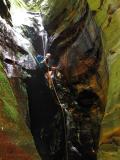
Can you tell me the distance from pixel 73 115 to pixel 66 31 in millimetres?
1371

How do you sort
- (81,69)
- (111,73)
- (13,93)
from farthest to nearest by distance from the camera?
(81,69) < (111,73) < (13,93)

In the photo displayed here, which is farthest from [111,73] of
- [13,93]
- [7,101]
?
[7,101]

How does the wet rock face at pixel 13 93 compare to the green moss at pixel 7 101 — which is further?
the green moss at pixel 7 101

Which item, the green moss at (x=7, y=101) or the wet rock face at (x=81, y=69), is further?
the wet rock face at (x=81, y=69)

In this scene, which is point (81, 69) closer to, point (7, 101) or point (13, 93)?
point (13, 93)

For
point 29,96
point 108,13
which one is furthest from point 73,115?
point 108,13

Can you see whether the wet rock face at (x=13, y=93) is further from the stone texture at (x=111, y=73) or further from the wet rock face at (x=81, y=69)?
the stone texture at (x=111, y=73)

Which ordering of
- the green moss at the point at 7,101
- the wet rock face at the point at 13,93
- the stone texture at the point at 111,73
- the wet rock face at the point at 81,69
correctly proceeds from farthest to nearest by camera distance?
the wet rock face at the point at 81,69
the stone texture at the point at 111,73
the green moss at the point at 7,101
the wet rock face at the point at 13,93

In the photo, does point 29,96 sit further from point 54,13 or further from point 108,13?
point 54,13

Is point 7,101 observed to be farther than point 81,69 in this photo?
No

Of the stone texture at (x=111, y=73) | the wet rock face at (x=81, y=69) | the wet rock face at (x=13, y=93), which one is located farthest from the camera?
the wet rock face at (x=81, y=69)

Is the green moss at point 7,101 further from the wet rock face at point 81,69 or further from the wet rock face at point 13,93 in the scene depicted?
the wet rock face at point 81,69

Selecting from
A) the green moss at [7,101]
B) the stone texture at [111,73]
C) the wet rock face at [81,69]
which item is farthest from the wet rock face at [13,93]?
the stone texture at [111,73]

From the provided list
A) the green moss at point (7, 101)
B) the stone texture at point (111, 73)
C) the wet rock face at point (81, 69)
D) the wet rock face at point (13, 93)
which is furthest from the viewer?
the wet rock face at point (81, 69)
